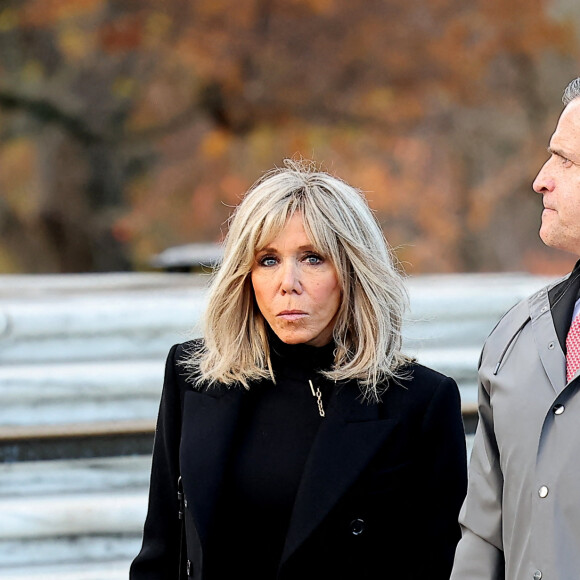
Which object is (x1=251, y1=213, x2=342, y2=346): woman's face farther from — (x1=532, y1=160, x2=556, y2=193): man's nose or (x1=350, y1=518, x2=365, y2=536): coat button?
(x1=532, y1=160, x2=556, y2=193): man's nose

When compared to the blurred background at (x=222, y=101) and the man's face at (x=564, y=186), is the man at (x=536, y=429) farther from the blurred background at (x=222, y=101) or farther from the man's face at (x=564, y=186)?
the blurred background at (x=222, y=101)

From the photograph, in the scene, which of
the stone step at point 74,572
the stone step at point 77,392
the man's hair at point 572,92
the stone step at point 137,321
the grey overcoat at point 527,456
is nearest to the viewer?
the grey overcoat at point 527,456

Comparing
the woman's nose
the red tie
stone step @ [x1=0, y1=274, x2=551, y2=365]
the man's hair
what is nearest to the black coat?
the woman's nose

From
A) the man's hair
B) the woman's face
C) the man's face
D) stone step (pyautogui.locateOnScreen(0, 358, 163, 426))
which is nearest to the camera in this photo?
the man's face

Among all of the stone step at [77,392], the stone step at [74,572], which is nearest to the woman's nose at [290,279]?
the stone step at [77,392]

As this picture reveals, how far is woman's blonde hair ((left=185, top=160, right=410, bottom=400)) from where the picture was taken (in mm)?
2643

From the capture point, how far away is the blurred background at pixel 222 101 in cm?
1314

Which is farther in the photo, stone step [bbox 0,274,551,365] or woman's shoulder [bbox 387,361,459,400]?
stone step [bbox 0,274,551,365]

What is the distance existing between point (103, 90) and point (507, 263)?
593cm

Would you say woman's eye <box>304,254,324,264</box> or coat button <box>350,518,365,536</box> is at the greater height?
woman's eye <box>304,254,324,264</box>

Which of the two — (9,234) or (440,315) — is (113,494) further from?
(9,234)

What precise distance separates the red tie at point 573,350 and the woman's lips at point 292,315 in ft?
1.95

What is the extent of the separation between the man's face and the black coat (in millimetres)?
499

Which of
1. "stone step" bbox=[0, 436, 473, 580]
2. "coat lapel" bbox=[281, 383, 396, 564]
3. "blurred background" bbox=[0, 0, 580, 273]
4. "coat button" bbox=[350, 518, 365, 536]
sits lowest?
"stone step" bbox=[0, 436, 473, 580]
